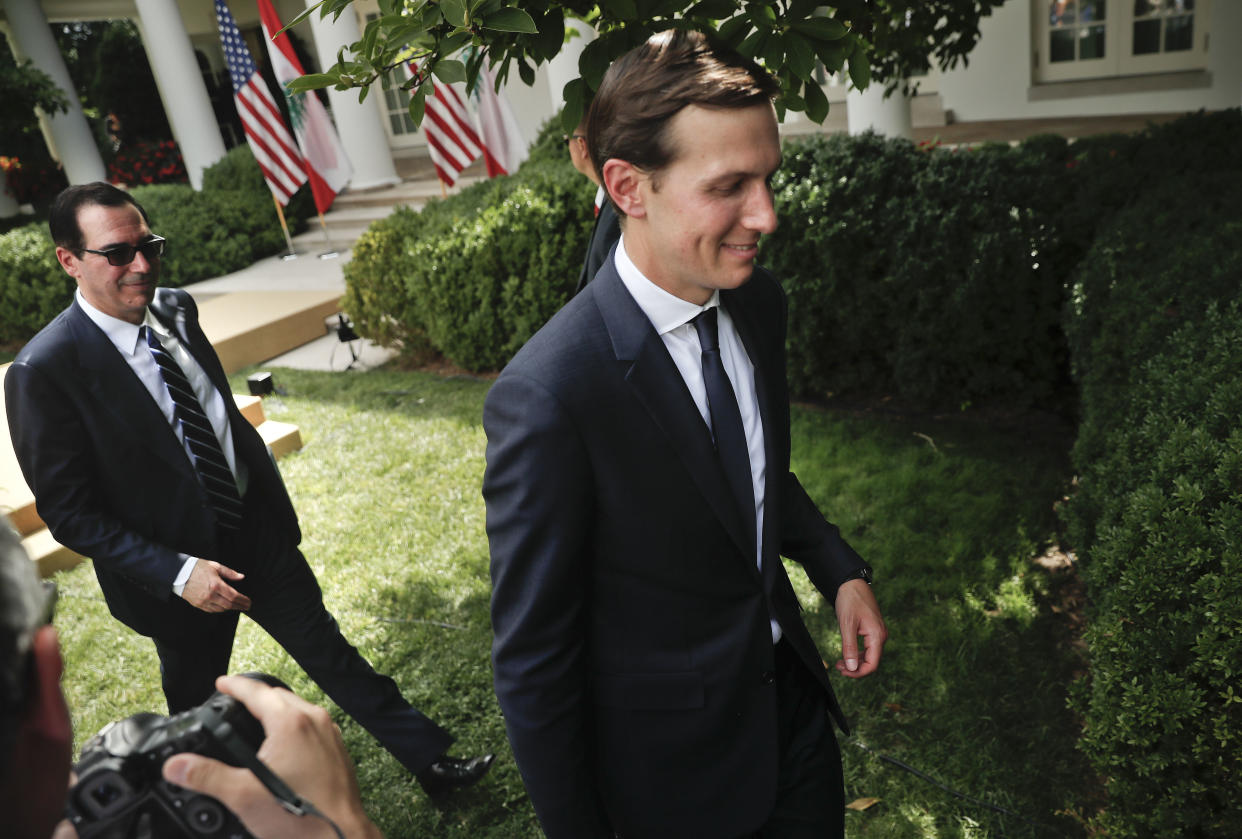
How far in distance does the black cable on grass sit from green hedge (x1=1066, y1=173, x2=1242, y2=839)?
0.45m

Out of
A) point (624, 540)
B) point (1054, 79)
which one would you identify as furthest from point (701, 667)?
point (1054, 79)

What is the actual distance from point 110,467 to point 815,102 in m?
2.52

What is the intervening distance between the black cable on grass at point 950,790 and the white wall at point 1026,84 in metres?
9.32


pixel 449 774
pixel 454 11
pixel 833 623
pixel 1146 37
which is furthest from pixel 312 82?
pixel 1146 37

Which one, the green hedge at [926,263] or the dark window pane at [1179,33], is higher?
the dark window pane at [1179,33]

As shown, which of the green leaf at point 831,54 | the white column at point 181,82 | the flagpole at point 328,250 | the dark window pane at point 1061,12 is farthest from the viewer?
the white column at point 181,82

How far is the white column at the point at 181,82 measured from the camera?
15.9 meters

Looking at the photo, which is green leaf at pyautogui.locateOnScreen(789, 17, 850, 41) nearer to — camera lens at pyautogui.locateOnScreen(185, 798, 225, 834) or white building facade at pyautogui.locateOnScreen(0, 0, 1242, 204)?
camera lens at pyautogui.locateOnScreen(185, 798, 225, 834)

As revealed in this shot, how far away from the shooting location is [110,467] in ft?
9.21

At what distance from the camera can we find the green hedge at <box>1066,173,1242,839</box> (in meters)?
2.04

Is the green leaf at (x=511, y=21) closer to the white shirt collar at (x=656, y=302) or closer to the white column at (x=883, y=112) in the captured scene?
the white shirt collar at (x=656, y=302)

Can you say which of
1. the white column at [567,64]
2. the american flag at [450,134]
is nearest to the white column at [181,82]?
the american flag at [450,134]

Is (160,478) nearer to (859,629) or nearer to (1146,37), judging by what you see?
(859,629)

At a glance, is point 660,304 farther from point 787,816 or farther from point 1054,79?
point 1054,79
